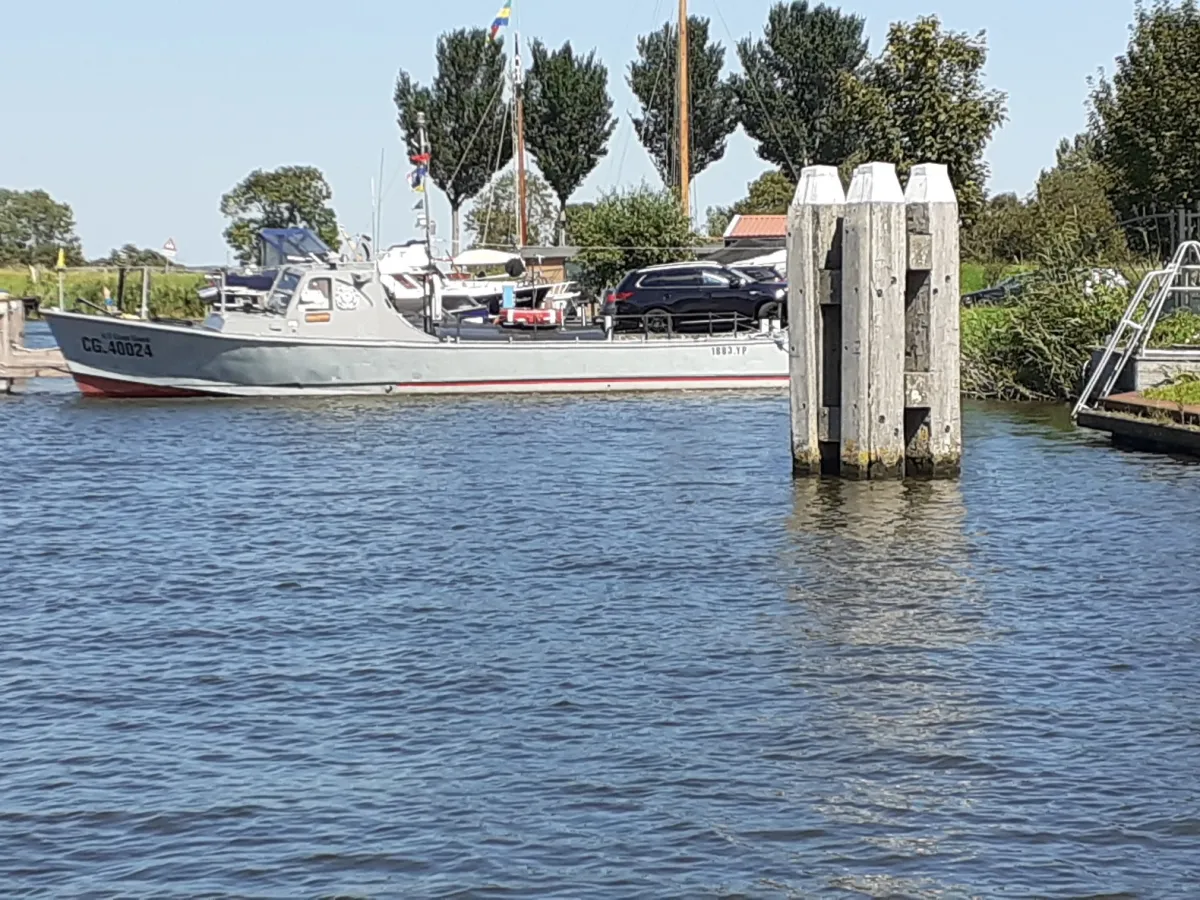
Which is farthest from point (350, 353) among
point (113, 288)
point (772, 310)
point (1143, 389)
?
point (113, 288)

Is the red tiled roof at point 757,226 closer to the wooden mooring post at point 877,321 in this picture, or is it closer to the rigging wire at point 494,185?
the rigging wire at point 494,185

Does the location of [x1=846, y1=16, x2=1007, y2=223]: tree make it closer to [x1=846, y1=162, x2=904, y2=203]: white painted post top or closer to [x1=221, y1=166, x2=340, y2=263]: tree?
[x1=846, y1=162, x2=904, y2=203]: white painted post top

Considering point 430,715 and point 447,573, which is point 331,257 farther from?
point 430,715

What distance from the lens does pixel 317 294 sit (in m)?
32.9

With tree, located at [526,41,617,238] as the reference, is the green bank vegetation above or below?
below

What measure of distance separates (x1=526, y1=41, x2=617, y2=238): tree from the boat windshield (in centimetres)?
5032

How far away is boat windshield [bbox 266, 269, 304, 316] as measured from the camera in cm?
3331

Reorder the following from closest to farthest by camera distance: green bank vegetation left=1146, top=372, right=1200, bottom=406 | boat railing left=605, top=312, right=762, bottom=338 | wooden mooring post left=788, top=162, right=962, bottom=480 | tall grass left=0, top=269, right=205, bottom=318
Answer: wooden mooring post left=788, top=162, right=962, bottom=480, green bank vegetation left=1146, top=372, right=1200, bottom=406, boat railing left=605, top=312, right=762, bottom=338, tall grass left=0, top=269, right=205, bottom=318

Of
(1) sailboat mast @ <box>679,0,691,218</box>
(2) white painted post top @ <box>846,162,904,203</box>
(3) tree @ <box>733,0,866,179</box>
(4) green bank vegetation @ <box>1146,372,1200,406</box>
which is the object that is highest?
(3) tree @ <box>733,0,866,179</box>

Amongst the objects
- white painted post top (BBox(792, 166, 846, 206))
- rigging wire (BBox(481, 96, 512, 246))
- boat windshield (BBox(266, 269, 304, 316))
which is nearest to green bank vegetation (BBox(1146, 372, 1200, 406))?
white painted post top (BBox(792, 166, 846, 206))

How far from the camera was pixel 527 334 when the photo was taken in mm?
35312

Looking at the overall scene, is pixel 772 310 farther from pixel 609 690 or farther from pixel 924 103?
pixel 609 690

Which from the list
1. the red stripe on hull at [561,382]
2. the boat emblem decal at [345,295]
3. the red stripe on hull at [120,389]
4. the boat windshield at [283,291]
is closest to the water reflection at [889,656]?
the red stripe on hull at [561,382]

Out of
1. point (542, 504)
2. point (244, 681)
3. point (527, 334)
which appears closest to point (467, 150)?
point (527, 334)
